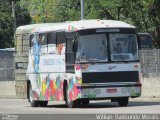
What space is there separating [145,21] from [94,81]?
32.4 meters

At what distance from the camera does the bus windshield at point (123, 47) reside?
2667 cm

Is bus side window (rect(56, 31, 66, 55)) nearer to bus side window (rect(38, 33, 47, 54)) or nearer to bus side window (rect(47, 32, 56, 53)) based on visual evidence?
bus side window (rect(47, 32, 56, 53))

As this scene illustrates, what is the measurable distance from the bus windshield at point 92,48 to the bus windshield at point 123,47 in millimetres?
297

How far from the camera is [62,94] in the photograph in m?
27.8

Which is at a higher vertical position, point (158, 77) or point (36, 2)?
point (36, 2)

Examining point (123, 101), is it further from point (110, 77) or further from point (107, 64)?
point (107, 64)

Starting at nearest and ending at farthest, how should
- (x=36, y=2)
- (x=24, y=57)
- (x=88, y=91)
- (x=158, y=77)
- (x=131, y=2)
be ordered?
(x=88, y=91)
(x=24, y=57)
(x=158, y=77)
(x=131, y=2)
(x=36, y=2)

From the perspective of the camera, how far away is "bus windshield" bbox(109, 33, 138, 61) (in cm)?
2667

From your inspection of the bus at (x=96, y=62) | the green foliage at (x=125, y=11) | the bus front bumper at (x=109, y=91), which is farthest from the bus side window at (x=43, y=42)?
the green foliage at (x=125, y=11)

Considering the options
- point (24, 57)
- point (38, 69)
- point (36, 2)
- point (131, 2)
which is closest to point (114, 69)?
point (38, 69)

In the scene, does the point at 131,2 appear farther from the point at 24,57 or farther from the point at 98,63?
the point at 98,63

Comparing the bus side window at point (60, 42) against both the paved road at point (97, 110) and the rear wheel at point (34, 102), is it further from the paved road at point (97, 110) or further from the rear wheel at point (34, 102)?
the rear wheel at point (34, 102)

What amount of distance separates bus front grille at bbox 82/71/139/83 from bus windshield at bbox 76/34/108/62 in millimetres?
533

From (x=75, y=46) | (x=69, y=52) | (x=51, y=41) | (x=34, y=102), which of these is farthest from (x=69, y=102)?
(x=34, y=102)
